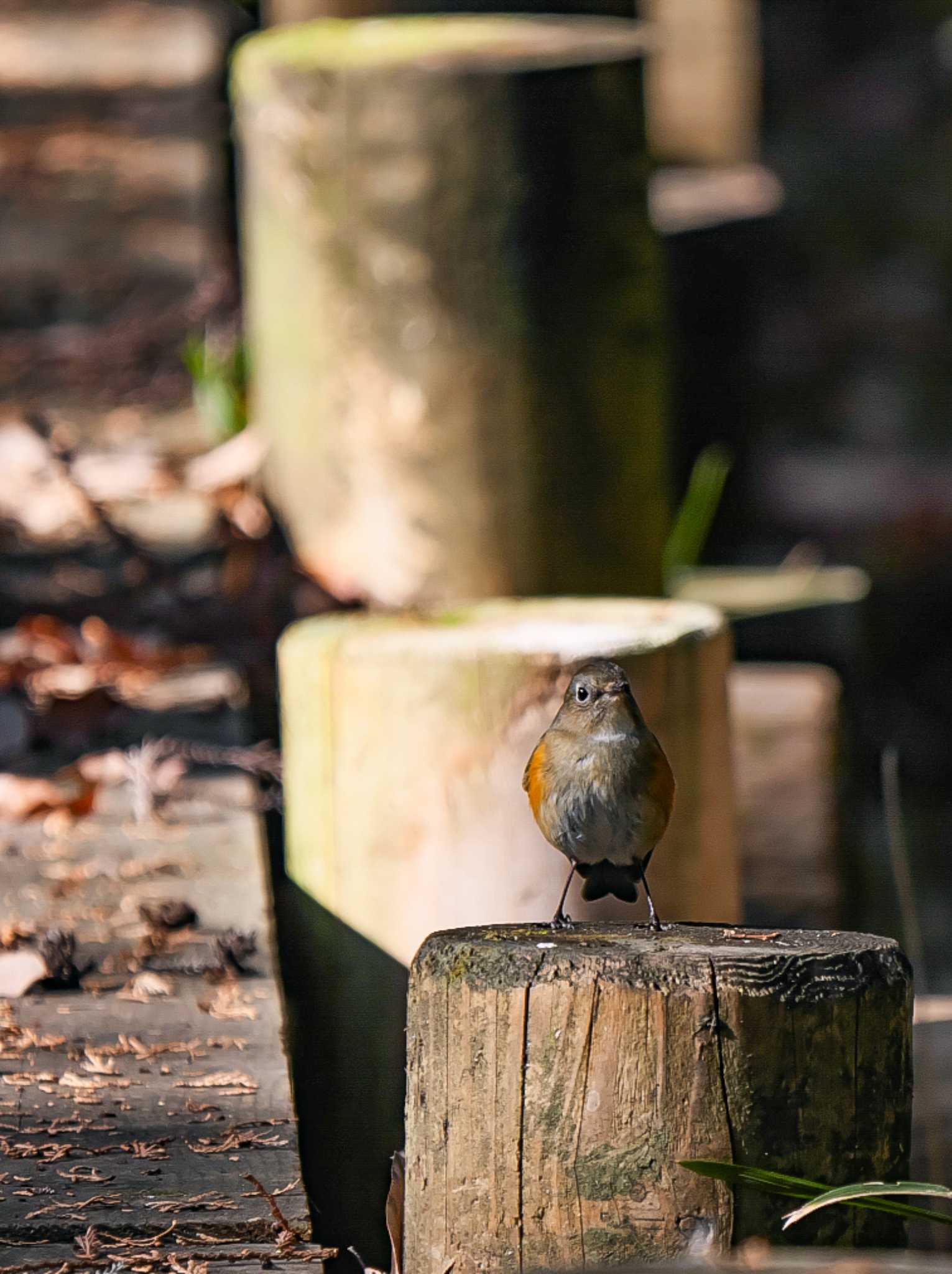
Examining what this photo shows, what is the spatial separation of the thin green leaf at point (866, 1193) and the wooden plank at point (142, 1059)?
0.57m

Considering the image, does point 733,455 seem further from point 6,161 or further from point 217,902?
point 217,902

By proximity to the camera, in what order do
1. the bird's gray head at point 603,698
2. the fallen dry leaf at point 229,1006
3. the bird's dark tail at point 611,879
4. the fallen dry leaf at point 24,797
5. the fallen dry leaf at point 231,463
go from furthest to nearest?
1. the fallen dry leaf at point 231,463
2. the fallen dry leaf at point 24,797
3. the fallen dry leaf at point 229,1006
4. the bird's dark tail at point 611,879
5. the bird's gray head at point 603,698

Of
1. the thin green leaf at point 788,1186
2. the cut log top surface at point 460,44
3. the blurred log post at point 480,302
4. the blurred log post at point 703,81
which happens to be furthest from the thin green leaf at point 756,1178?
the blurred log post at point 703,81

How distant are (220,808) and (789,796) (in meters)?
1.61

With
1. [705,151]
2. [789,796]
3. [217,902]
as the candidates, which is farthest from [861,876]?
[705,151]

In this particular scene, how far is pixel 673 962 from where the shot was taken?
2104 millimetres

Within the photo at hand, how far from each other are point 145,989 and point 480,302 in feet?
6.64

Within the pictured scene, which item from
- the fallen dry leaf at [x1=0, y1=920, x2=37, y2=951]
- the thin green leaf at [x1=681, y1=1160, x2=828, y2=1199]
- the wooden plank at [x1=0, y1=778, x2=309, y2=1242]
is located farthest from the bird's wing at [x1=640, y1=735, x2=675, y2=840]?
the fallen dry leaf at [x1=0, y1=920, x2=37, y2=951]

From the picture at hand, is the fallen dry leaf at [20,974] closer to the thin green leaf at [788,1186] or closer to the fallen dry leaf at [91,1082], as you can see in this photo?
the fallen dry leaf at [91,1082]

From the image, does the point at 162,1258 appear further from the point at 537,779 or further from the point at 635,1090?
the point at 537,779

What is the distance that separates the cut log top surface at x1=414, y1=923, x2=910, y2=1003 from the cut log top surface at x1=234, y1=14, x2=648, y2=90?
2.74 meters

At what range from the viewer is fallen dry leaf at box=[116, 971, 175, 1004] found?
296cm

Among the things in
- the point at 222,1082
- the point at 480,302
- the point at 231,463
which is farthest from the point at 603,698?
the point at 231,463

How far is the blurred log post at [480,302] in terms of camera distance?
14.4 ft
